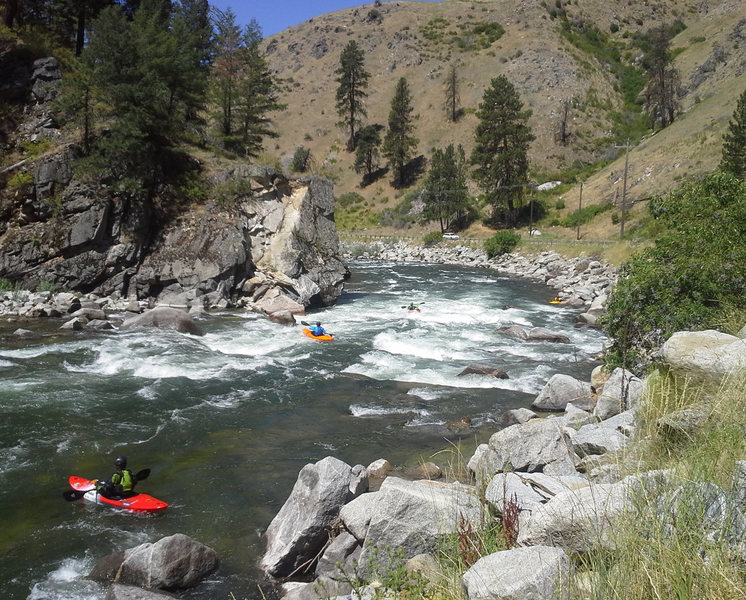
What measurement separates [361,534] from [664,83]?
73.2 meters

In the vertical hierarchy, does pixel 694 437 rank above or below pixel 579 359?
above

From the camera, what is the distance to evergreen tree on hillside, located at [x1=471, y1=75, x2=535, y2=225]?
54938 millimetres

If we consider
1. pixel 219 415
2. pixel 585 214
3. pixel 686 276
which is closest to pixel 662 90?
pixel 585 214

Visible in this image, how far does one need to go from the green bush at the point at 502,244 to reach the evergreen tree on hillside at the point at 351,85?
141 feet

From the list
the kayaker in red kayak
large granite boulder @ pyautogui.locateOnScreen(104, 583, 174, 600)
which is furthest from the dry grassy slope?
large granite boulder @ pyautogui.locateOnScreen(104, 583, 174, 600)

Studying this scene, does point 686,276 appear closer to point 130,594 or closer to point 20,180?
point 130,594

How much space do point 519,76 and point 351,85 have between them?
82.6 ft

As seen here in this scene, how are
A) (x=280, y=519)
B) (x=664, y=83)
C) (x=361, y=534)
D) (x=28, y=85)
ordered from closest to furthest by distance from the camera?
(x=361, y=534) → (x=280, y=519) → (x=28, y=85) → (x=664, y=83)

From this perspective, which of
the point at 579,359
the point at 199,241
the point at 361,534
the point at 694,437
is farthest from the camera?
the point at 199,241

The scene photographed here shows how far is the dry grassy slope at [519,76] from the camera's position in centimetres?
5006

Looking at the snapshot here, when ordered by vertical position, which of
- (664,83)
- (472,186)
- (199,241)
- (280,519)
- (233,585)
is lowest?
(233,585)

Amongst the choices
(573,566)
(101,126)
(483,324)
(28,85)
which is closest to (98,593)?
(573,566)

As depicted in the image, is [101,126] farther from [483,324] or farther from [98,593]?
[98,593]

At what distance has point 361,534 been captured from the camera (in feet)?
19.5
